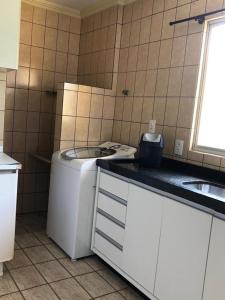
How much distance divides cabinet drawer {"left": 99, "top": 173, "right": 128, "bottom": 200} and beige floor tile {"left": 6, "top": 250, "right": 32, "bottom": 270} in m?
0.81

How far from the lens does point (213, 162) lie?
6.68 ft

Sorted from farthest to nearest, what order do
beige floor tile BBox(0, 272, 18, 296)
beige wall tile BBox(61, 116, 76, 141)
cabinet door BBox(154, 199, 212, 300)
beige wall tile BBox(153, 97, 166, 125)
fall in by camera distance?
beige wall tile BBox(61, 116, 76, 141) → beige wall tile BBox(153, 97, 166, 125) → beige floor tile BBox(0, 272, 18, 296) → cabinet door BBox(154, 199, 212, 300)

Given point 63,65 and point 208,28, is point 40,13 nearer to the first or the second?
point 63,65

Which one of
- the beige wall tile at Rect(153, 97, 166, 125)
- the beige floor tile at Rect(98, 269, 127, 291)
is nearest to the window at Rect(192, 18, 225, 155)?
the beige wall tile at Rect(153, 97, 166, 125)

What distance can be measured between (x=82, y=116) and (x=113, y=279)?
1384 millimetres

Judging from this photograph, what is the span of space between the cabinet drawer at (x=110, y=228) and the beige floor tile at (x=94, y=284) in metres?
0.30

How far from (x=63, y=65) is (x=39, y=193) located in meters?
1.44

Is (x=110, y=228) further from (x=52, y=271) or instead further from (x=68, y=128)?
(x=68, y=128)

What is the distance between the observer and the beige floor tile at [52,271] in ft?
6.97

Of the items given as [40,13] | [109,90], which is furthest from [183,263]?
[40,13]

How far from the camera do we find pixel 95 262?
2395mm

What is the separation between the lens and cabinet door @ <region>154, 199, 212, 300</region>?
4.98 ft

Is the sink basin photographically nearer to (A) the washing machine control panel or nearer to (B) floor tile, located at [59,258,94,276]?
(A) the washing machine control panel

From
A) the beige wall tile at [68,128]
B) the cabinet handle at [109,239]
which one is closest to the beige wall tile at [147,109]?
the beige wall tile at [68,128]
